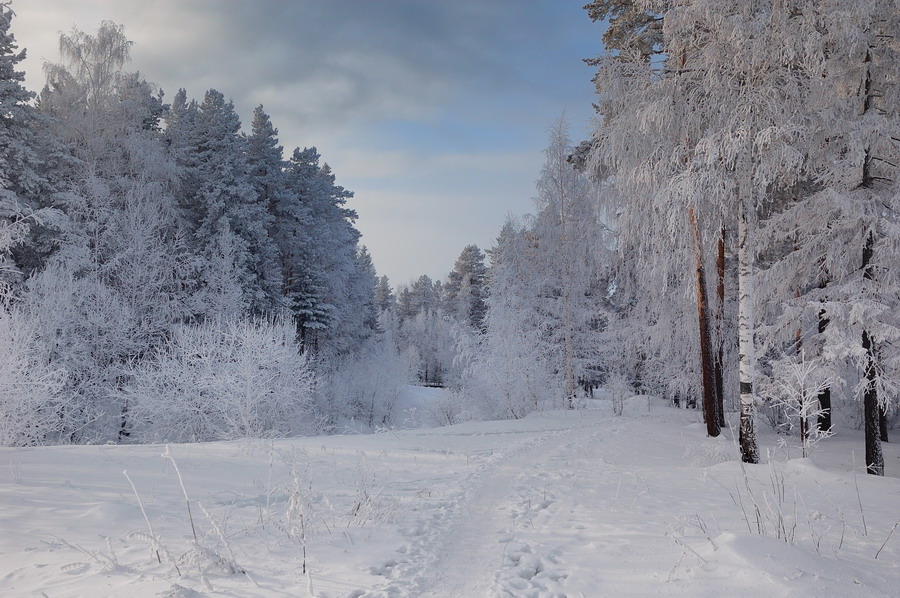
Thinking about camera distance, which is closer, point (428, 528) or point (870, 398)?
point (428, 528)

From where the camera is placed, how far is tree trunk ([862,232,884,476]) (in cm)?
810

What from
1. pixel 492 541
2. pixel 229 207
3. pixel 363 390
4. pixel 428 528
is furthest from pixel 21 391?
pixel 363 390

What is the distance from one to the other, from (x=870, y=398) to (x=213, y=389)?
55.7 ft

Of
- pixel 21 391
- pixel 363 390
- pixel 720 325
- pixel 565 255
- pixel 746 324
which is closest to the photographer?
pixel 746 324

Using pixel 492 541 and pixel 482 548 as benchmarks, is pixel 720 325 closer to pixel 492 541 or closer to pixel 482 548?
pixel 492 541

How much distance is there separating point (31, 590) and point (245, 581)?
4.54ft

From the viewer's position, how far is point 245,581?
351 centimetres

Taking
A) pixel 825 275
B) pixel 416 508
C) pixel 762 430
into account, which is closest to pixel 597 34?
pixel 825 275

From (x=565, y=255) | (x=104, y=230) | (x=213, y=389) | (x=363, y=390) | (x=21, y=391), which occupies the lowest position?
(x=363, y=390)

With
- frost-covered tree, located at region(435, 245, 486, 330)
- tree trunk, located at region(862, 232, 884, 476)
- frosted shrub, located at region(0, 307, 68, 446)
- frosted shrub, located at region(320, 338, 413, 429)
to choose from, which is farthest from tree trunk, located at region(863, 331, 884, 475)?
frost-covered tree, located at region(435, 245, 486, 330)

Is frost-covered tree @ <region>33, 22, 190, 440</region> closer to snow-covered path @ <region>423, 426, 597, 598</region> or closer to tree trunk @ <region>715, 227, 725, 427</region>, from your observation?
snow-covered path @ <region>423, 426, 597, 598</region>

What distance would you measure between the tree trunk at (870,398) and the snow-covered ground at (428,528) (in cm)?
124

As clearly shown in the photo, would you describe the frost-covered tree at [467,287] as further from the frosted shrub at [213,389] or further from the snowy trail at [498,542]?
the snowy trail at [498,542]

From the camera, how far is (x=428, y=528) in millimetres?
5195
